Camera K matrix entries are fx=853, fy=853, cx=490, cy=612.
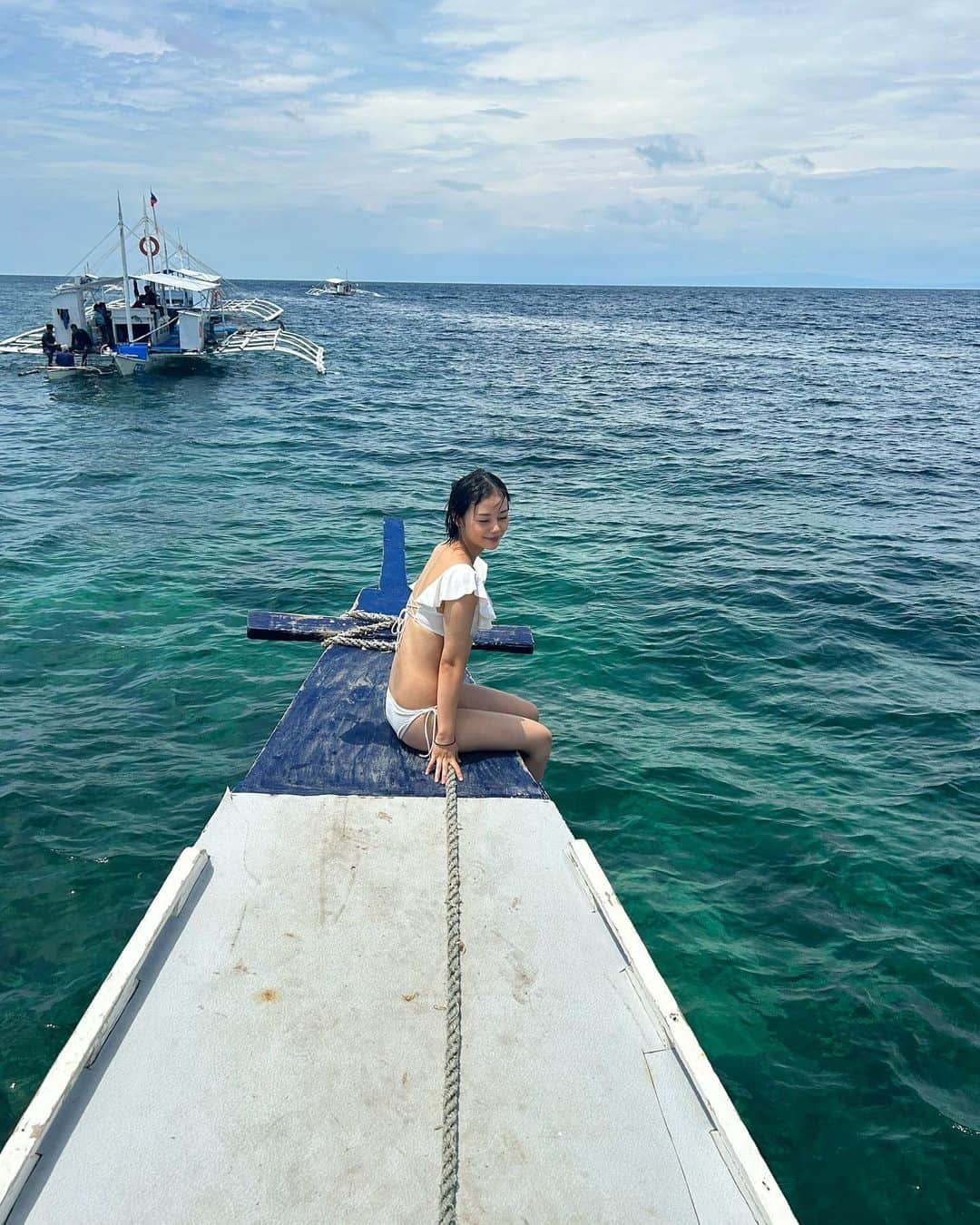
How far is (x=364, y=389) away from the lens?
34.6 metres

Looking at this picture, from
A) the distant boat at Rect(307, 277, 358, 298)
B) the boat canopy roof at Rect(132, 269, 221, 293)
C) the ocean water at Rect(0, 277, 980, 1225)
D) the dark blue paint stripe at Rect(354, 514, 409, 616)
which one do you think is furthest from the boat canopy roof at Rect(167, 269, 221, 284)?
the distant boat at Rect(307, 277, 358, 298)

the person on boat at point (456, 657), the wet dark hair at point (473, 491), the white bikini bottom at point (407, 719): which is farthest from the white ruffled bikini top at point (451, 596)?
the white bikini bottom at point (407, 719)

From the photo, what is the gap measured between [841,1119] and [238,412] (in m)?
27.2

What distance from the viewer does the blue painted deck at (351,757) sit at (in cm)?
473

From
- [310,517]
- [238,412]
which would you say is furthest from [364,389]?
[310,517]

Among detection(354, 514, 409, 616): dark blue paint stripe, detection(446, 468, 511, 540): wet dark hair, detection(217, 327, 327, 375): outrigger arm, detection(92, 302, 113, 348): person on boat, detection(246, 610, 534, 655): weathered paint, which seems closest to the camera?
detection(446, 468, 511, 540): wet dark hair

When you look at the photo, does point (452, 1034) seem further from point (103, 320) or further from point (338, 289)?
point (338, 289)

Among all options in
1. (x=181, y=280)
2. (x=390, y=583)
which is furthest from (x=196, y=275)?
(x=390, y=583)

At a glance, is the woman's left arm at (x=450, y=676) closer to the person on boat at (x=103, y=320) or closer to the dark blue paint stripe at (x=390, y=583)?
the dark blue paint stripe at (x=390, y=583)

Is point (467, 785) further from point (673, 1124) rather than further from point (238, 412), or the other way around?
point (238, 412)

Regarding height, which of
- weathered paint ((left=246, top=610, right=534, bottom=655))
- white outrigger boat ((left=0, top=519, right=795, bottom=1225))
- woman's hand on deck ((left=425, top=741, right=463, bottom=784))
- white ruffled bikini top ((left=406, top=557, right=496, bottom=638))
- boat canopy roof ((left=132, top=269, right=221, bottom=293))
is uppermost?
boat canopy roof ((left=132, top=269, right=221, bottom=293))

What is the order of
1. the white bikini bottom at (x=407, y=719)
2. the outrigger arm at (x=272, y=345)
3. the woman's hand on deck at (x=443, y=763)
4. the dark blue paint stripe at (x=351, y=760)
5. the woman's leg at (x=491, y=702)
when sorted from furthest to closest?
the outrigger arm at (x=272, y=345)
the woman's leg at (x=491, y=702)
the white bikini bottom at (x=407, y=719)
the woman's hand on deck at (x=443, y=763)
the dark blue paint stripe at (x=351, y=760)

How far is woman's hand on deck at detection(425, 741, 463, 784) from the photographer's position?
15.9 feet

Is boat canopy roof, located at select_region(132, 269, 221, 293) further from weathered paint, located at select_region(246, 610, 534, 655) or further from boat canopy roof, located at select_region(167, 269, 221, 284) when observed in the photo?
weathered paint, located at select_region(246, 610, 534, 655)
